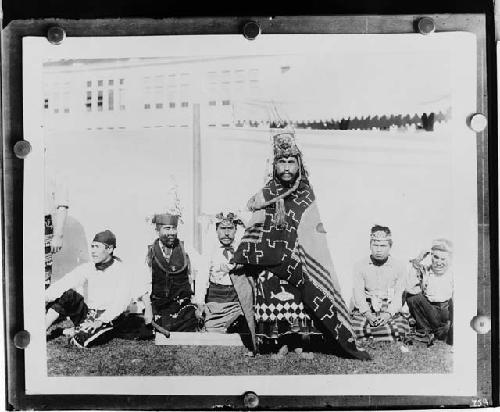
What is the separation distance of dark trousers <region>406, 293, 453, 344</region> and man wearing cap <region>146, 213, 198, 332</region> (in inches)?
12.3

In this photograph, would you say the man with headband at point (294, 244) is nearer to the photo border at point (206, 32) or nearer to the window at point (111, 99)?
the photo border at point (206, 32)

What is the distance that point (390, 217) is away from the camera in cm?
82

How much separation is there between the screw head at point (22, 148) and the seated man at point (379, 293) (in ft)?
1.63

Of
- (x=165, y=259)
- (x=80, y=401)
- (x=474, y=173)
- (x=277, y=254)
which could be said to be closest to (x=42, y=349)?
(x=80, y=401)

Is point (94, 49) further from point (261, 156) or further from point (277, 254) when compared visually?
point (277, 254)

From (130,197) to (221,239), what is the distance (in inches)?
5.6

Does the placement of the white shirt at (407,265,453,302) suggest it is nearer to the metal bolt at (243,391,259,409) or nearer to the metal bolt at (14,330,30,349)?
the metal bolt at (243,391,259,409)

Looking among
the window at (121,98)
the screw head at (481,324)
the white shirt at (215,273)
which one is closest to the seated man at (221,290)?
the white shirt at (215,273)

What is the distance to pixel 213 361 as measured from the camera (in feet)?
2.70

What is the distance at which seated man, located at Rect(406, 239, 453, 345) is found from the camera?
2.69 ft

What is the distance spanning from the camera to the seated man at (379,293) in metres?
0.82

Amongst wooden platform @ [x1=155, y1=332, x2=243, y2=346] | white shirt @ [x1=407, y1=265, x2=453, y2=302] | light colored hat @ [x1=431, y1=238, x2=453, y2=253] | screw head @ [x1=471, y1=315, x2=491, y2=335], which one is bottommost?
wooden platform @ [x1=155, y1=332, x2=243, y2=346]

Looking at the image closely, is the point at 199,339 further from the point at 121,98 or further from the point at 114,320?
the point at 121,98

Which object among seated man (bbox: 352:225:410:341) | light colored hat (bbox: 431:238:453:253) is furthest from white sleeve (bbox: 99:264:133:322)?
light colored hat (bbox: 431:238:453:253)
